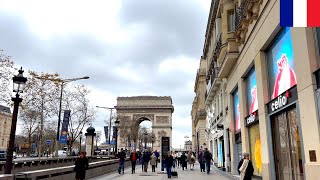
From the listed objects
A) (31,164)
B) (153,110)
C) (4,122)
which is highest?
(153,110)

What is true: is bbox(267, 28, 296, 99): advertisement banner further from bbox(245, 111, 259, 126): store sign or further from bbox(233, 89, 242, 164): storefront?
bbox(233, 89, 242, 164): storefront

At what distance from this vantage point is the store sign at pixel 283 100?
33.7 feet

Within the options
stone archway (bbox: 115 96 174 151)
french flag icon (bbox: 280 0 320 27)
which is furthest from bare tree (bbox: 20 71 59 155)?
stone archway (bbox: 115 96 174 151)

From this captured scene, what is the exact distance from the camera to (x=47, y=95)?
4566 cm

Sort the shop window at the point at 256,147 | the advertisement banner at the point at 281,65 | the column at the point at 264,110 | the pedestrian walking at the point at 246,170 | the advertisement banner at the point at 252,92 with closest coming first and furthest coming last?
the pedestrian walking at the point at 246,170, the advertisement banner at the point at 281,65, the column at the point at 264,110, the shop window at the point at 256,147, the advertisement banner at the point at 252,92

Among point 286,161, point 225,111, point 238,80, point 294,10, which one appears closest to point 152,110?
point 225,111

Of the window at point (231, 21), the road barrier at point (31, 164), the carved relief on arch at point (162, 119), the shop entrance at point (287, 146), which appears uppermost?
the carved relief on arch at point (162, 119)

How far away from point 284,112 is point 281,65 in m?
1.70

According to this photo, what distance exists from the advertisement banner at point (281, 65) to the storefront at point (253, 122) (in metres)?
2.58

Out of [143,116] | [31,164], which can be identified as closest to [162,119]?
[143,116]

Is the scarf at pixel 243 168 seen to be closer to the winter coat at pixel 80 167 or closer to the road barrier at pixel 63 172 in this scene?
the winter coat at pixel 80 167

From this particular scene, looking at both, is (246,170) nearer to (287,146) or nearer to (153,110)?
(287,146)

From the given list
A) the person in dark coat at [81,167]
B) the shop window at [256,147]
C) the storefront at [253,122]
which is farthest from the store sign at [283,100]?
the person in dark coat at [81,167]

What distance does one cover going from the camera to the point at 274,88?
1271 centimetres
